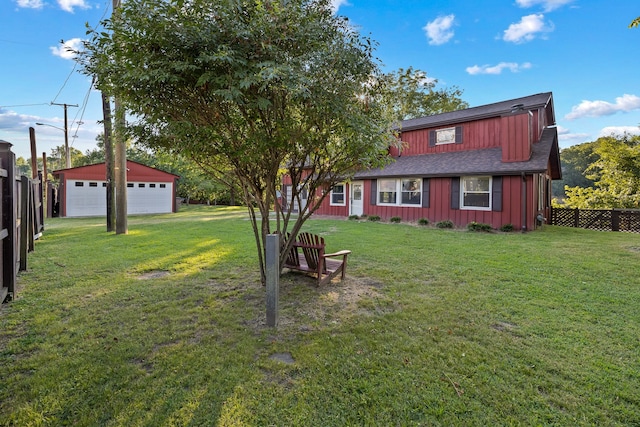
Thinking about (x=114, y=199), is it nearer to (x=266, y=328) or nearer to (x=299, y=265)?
(x=299, y=265)

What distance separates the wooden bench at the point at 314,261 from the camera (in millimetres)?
4543

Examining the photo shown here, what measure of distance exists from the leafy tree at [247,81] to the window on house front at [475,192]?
9.64m

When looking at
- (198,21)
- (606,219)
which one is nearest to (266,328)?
(198,21)

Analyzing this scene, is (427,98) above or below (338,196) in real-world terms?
above

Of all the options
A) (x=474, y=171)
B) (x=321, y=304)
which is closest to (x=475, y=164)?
(x=474, y=171)

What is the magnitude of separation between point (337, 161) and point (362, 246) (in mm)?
4351

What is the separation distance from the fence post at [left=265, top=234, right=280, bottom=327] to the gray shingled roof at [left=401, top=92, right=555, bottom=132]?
40.6 ft

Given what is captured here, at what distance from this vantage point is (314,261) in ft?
15.3

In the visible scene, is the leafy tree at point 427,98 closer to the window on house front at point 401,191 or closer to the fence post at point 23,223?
the window on house front at point 401,191

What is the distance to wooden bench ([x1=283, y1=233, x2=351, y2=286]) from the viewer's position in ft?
14.9

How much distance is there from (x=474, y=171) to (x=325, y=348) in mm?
10898

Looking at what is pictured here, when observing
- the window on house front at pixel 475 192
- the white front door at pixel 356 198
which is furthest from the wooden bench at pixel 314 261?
the white front door at pixel 356 198

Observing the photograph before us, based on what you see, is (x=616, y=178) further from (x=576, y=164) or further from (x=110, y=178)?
(x=576, y=164)

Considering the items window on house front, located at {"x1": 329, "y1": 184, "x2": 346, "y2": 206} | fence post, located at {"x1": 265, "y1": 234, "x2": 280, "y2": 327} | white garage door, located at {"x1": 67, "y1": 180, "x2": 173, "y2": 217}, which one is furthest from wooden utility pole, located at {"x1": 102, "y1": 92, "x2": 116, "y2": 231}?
white garage door, located at {"x1": 67, "y1": 180, "x2": 173, "y2": 217}
